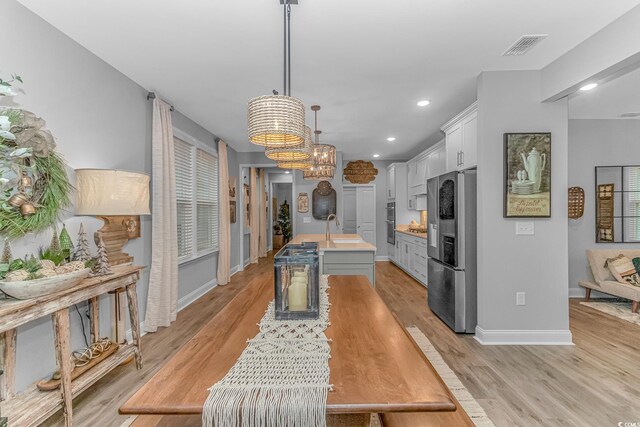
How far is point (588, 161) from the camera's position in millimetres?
4539

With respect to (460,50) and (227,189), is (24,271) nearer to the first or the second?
(460,50)

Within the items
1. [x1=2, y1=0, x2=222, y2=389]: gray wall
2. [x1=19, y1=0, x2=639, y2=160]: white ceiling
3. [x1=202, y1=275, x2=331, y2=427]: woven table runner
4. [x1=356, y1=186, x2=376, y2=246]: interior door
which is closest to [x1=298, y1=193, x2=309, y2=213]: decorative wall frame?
[x1=356, y1=186, x2=376, y2=246]: interior door

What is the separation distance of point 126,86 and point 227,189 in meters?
2.72

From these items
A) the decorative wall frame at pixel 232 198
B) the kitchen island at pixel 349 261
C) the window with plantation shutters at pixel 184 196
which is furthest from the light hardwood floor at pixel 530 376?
the decorative wall frame at pixel 232 198

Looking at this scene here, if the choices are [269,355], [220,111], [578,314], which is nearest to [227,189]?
[220,111]

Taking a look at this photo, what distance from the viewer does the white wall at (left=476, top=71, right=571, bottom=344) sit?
2990 mm

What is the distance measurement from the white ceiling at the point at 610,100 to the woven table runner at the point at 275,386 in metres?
3.85

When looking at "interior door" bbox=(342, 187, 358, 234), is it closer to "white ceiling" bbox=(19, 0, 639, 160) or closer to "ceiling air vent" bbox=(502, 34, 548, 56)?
"white ceiling" bbox=(19, 0, 639, 160)

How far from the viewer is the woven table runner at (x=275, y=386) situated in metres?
0.78

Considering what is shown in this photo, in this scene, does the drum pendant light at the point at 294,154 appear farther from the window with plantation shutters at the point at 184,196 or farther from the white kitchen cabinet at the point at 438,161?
the white kitchen cabinet at the point at 438,161

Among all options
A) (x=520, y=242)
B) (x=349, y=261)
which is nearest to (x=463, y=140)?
(x=520, y=242)

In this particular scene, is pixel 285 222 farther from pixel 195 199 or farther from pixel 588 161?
pixel 588 161

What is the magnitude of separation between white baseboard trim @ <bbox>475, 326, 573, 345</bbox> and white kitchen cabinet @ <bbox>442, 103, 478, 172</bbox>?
1.72m

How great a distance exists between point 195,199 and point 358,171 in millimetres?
4254
